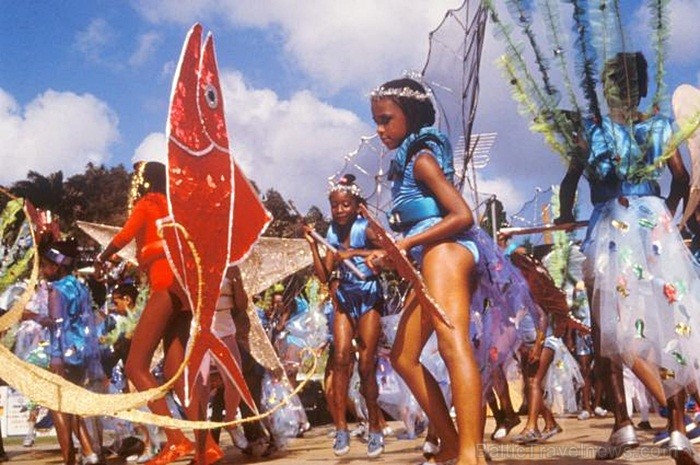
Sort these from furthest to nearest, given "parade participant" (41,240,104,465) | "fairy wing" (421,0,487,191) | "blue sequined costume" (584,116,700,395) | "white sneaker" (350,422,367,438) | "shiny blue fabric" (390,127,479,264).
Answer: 1. "white sneaker" (350,422,367,438)
2. "parade participant" (41,240,104,465)
3. "fairy wing" (421,0,487,191)
4. "blue sequined costume" (584,116,700,395)
5. "shiny blue fabric" (390,127,479,264)

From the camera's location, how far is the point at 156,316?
4.46 m

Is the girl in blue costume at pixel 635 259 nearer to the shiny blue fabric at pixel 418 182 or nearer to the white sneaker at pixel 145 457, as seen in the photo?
the shiny blue fabric at pixel 418 182

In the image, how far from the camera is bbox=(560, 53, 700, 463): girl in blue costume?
3947 mm

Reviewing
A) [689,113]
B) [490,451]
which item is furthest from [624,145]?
[490,451]

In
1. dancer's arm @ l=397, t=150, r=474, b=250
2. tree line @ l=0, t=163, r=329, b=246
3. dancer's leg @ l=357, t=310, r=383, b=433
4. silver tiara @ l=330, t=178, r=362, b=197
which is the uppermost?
tree line @ l=0, t=163, r=329, b=246

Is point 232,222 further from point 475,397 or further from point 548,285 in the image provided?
point 548,285

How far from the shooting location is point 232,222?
14.8 feet

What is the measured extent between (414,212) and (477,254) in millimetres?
312

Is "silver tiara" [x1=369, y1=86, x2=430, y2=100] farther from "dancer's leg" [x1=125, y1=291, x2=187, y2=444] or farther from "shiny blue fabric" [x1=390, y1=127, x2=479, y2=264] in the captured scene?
"dancer's leg" [x1=125, y1=291, x2=187, y2=444]

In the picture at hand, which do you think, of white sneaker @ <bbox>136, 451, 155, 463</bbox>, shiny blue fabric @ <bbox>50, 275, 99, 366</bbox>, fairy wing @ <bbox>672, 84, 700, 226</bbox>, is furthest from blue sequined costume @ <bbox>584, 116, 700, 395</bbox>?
white sneaker @ <bbox>136, 451, 155, 463</bbox>

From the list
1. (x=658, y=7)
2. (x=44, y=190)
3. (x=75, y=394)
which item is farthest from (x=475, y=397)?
(x=44, y=190)

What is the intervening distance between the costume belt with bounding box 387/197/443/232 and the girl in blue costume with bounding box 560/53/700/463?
37.5 inches

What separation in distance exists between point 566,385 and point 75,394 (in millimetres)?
8989

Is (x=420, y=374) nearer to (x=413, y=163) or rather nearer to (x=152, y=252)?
(x=413, y=163)
